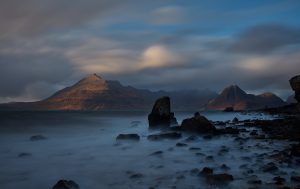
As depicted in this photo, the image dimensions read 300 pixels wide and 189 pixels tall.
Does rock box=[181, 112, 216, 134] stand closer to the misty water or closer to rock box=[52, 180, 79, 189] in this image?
the misty water

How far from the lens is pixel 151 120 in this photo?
43.0m

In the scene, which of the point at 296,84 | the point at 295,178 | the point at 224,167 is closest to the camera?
the point at 295,178

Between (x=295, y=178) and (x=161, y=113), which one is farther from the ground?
(x=161, y=113)

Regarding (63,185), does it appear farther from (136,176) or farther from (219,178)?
(219,178)

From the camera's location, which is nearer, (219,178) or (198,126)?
(219,178)

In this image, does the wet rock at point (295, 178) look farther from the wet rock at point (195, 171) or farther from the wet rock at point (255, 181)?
the wet rock at point (195, 171)

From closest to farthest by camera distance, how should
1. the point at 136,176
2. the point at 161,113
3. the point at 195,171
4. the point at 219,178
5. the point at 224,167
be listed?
the point at 219,178, the point at 136,176, the point at 195,171, the point at 224,167, the point at 161,113

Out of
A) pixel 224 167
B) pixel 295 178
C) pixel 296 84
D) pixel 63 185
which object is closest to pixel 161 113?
pixel 224 167

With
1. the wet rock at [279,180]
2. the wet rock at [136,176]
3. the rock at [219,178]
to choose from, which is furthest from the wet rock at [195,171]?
the wet rock at [279,180]

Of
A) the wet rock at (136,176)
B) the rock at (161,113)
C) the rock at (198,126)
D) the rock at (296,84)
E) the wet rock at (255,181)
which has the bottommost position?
the wet rock at (255,181)

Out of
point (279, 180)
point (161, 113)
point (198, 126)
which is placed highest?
point (161, 113)

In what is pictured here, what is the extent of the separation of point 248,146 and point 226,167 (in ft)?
25.6

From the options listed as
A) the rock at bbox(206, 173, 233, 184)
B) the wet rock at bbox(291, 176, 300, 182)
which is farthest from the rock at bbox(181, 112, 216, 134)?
the wet rock at bbox(291, 176, 300, 182)

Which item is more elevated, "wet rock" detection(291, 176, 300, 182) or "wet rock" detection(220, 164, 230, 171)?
"wet rock" detection(220, 164, 230, 171)
